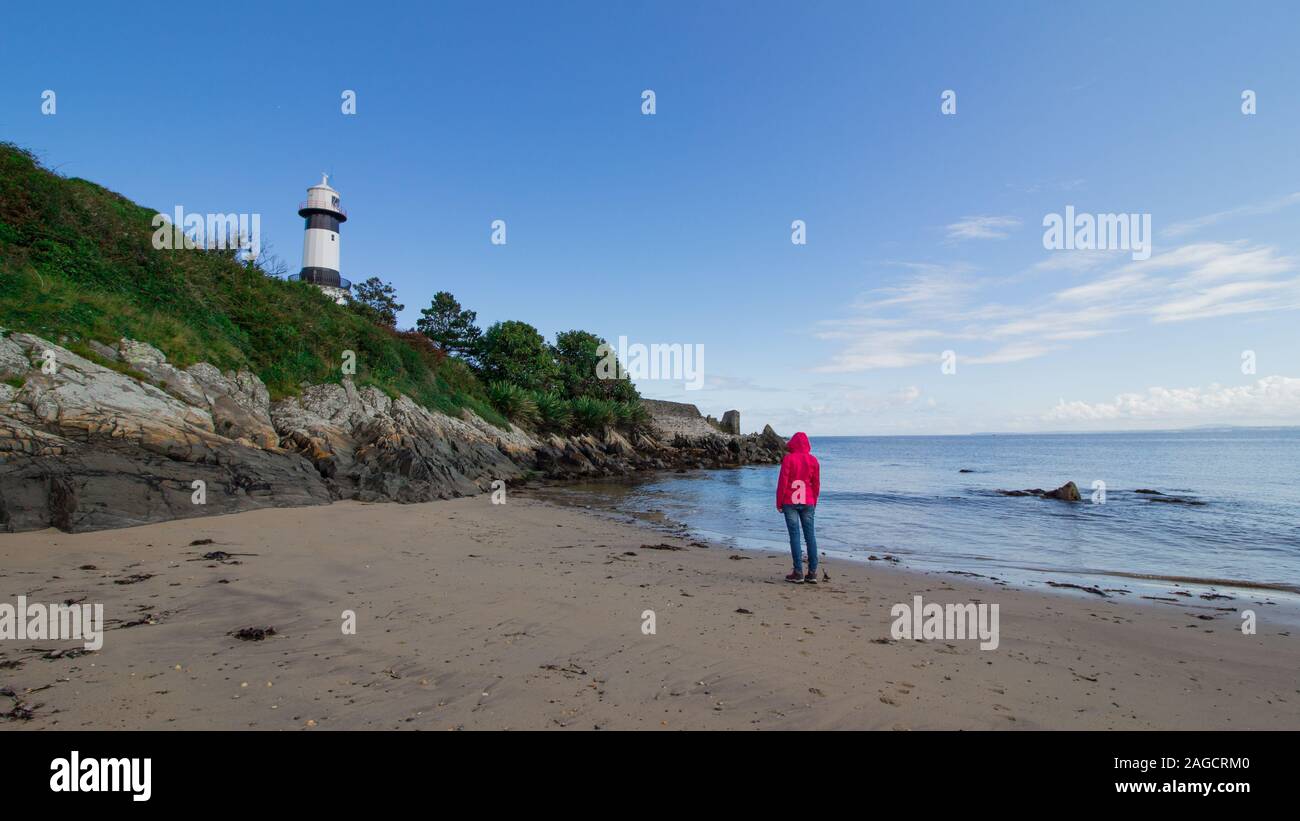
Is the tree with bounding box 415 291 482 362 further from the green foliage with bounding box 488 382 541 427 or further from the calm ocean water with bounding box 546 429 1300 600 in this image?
the calm ocean water with bounding box 546 429 1300 600

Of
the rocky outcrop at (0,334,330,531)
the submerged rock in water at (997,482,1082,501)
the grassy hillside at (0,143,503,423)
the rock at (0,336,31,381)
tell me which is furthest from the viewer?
the submerged rock in water at (997,482,1082,501)

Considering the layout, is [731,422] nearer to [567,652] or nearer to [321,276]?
[321,276]

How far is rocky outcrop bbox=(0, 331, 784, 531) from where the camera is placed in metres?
8.78

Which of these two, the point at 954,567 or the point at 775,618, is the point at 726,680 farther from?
the point at 954,567

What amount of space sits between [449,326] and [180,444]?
29578 millimetres

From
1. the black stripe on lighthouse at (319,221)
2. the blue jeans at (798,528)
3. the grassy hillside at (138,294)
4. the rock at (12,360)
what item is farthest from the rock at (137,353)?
the black stripe on lighthouse at (319,221)

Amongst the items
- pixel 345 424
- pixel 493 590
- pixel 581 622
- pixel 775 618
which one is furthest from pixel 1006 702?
pixel 345 424

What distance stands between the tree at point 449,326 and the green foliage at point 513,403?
7.28 metres

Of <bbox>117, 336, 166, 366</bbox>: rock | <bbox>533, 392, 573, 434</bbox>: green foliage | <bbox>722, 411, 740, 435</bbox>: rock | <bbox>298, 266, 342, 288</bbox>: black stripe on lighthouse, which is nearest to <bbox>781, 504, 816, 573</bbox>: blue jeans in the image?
<bbox>117, 336, 166, 366</bbox>: rock

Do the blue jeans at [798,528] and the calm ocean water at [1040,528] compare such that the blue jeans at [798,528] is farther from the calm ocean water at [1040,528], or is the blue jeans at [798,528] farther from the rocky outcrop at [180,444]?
the rocky outcrop at [180,444]

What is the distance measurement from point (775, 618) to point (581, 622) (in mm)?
2070

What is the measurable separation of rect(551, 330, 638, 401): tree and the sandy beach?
3464 centimetres

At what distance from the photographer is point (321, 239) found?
36.6m
